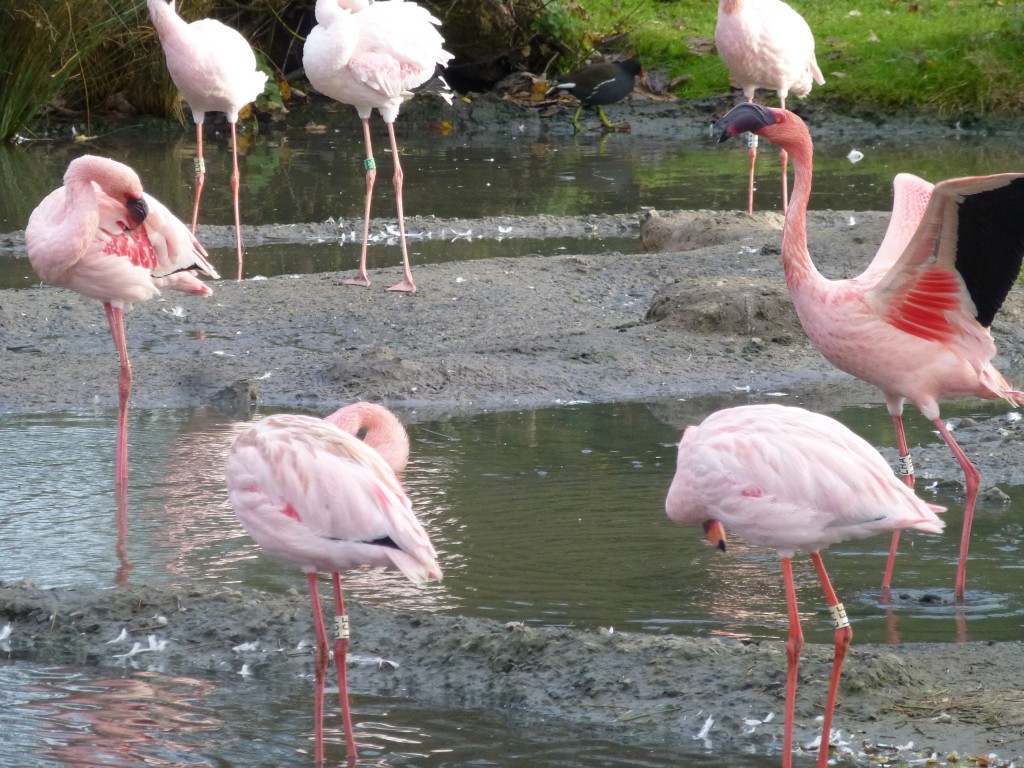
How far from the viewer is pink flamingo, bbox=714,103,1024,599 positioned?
4332mm

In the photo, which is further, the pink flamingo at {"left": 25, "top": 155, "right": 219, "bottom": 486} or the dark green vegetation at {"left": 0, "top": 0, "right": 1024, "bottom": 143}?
the dark green vegetation at {"left": 0, "top": 0, "right": 1024, "bottom": 143}

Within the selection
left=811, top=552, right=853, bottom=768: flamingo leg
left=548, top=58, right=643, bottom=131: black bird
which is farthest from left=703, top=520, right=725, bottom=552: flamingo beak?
left=548, top=58, right=643, bottom=131: black bird

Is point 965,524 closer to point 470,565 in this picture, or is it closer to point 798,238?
point 798,238

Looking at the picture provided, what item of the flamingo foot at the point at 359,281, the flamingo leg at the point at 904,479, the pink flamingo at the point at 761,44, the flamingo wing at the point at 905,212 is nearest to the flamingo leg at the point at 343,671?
the flamingo leg at the point at 904,479

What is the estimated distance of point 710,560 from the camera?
185 inches

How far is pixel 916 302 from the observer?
4.58 m

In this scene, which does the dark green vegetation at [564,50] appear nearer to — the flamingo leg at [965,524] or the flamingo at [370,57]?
the flamingo at [370,57]

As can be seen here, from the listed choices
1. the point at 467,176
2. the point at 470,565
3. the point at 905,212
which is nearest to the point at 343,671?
the point at 470,565

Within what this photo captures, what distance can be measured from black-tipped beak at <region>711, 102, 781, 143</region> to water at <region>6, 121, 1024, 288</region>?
5.67m

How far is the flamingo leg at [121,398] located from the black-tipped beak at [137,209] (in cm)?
63

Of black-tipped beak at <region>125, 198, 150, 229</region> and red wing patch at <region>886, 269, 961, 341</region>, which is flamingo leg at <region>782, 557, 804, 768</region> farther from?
black-tipped beak at <region>125, 198, 150, 229</region>

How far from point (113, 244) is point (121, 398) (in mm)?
634

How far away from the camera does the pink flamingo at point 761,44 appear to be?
33.1ft

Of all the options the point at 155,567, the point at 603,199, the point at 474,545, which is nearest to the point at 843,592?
the point at 474,545
